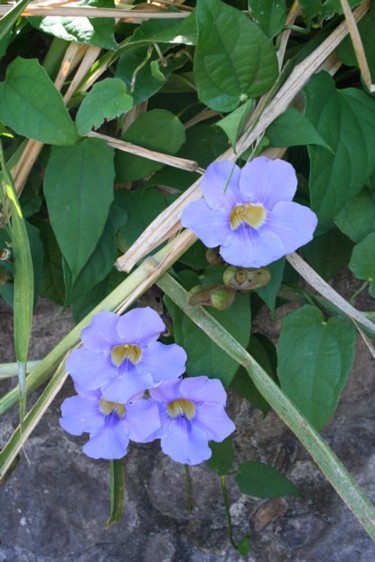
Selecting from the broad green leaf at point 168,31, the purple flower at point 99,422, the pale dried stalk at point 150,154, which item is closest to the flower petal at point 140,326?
the purple flower at point 99,422

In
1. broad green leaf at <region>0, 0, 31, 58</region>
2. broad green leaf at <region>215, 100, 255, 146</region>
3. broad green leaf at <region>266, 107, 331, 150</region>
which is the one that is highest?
broad green leaf at <region>0, 0, 31, 58</region>

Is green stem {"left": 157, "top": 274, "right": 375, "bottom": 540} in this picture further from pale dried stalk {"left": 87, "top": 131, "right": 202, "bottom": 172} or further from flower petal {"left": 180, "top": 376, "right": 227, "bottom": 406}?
pale dried stalk {"left": 87, "top": 131, "right": 202, "bottom": 172}

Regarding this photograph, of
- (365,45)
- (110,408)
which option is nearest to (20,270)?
(110,408)

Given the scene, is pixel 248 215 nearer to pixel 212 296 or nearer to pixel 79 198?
pixel 212 296

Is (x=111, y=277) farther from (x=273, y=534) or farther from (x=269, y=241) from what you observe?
(x=273, y=534)

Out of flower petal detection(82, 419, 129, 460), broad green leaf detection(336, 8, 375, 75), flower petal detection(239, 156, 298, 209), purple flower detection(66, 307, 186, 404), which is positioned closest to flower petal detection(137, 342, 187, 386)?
purple flower detection(66, 307, 186, 404)

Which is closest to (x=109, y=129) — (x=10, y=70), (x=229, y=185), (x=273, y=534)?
Answer: (x=10, y=70)
